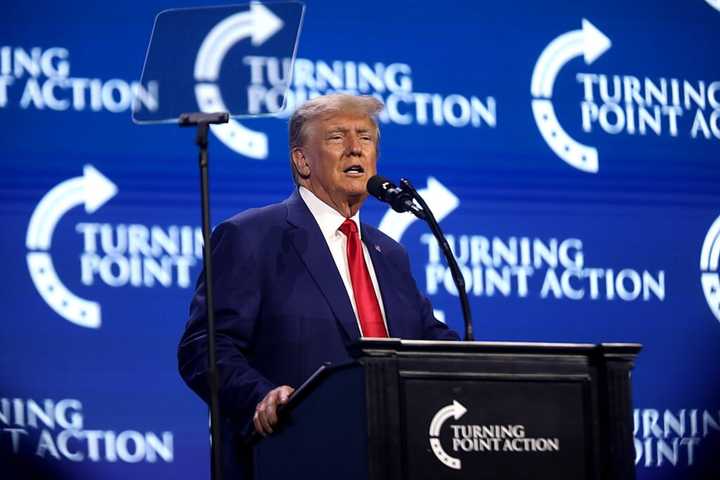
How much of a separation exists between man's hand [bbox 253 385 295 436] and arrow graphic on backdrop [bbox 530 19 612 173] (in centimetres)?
226

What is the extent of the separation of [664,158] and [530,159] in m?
0.55

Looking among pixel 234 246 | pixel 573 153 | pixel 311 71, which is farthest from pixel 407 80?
pixel 234 246

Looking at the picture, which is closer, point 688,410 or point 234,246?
point 234,246

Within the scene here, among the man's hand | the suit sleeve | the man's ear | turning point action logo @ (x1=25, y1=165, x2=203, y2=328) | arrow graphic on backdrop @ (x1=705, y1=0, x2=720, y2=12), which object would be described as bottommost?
the man's hand

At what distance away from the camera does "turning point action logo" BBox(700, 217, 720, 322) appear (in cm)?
499

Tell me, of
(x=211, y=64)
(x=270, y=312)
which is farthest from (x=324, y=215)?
(x=211, y=64)

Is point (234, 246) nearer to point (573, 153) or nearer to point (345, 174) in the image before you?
point (345, 174)

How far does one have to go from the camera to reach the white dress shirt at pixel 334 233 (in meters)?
3.48

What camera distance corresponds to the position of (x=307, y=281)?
3352 millimetres

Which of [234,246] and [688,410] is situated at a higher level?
[234,246]

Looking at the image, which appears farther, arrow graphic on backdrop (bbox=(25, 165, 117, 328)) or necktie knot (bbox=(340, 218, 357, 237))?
arrow graphic on backdrop (bbox=(25, 165, 117, 328))

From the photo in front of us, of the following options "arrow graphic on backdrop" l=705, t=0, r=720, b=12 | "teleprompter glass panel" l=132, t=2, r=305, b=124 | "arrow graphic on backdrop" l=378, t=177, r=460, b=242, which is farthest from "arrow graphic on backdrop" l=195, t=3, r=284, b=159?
"arrow graphic on backdrop" l=705, t=0, r=720, b=12

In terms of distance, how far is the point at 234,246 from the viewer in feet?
11.0

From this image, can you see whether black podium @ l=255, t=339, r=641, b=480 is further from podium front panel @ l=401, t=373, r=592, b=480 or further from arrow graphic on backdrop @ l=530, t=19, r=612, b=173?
arrow graphic on backdrop @ l=530, t=19, r=612, b=173
